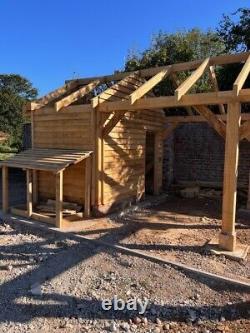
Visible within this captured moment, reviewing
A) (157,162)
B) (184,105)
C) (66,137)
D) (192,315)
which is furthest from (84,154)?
(192,315)

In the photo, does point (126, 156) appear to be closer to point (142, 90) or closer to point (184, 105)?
point (142, 90)

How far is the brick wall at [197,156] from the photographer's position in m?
10.6

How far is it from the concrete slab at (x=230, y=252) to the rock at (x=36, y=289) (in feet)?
9.38

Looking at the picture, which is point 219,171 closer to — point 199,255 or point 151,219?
point 151,219

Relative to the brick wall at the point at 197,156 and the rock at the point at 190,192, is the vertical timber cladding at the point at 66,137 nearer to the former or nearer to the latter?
the rock at the point at 190,192

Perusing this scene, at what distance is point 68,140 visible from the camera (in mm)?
7312

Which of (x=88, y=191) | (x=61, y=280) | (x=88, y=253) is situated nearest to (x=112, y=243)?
(x=88, y=253)

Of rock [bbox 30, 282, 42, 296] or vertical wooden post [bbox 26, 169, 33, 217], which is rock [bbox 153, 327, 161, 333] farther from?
vertical wooden post [bbox 26, 169, 33, 217]

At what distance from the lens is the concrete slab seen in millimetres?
4939

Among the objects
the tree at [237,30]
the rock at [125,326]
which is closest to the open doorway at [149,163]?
the tree at [237,30]

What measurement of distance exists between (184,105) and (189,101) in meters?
0.15

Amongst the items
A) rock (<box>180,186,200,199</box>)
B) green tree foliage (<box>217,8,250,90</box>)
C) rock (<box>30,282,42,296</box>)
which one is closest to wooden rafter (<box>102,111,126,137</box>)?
rock (<box>30,282,42,296</box>)

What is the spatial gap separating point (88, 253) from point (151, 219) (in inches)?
98.8

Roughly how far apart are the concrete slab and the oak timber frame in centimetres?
12
